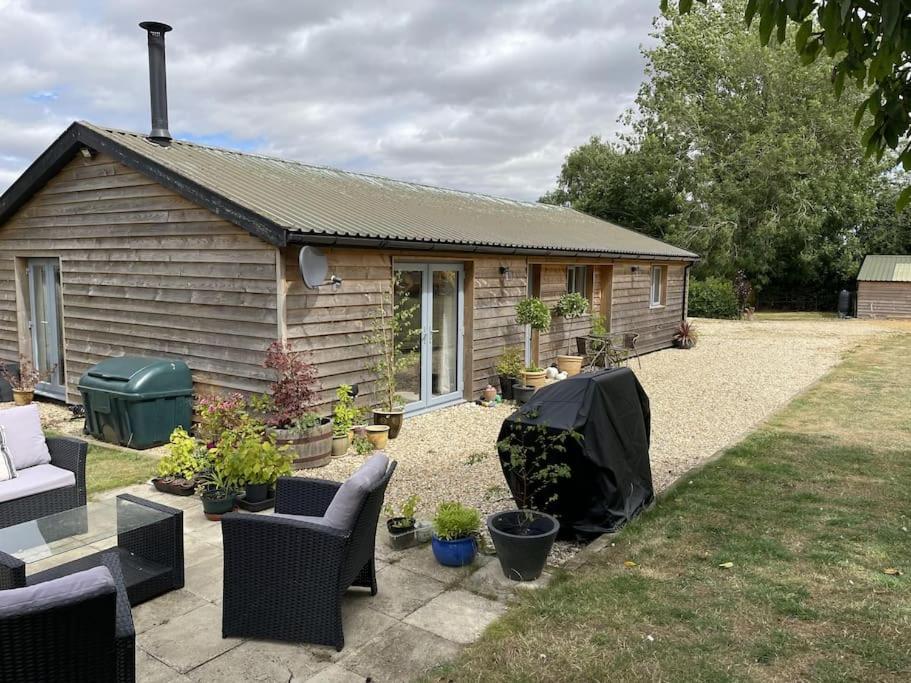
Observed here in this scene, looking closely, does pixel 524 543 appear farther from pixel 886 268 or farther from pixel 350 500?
pixel 886 268

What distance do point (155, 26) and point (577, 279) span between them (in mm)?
9028

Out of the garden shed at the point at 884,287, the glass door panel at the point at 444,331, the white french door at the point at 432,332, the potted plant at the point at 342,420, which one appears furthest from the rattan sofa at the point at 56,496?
the garden shed at the point at 884,287

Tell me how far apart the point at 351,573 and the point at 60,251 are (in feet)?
28.9

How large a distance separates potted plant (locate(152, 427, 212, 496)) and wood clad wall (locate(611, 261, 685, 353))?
10924 millimetres

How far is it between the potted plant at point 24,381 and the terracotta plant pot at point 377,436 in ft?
19.7

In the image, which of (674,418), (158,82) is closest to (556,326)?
(674,418)

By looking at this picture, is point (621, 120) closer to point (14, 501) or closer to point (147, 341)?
point (147, 341)

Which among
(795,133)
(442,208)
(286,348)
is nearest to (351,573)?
(286,348)

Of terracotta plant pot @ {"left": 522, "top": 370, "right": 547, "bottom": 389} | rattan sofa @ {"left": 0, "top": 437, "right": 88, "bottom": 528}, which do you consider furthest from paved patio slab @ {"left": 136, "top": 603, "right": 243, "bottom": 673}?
terracotta plant pot @ {"left": 522, "top": 370, "right": 547, "bottom": 389}

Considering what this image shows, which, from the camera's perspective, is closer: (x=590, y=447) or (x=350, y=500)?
(x=350, y=500)

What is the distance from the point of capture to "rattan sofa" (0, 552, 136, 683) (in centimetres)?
219

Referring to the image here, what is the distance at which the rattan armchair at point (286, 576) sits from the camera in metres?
3.43

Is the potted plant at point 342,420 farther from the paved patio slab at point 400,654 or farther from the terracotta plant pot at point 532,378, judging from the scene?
the paved patio slab at point 400,654

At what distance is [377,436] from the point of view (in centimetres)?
794
